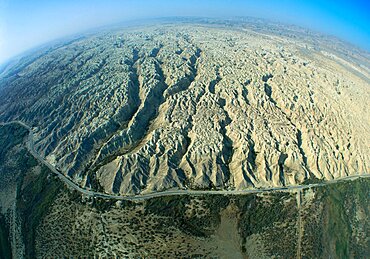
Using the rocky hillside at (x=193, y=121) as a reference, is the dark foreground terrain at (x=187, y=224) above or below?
below

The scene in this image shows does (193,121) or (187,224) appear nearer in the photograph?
(187,224)

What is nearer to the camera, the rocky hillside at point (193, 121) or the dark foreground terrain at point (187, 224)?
the dark foreground terrain at point (187, 224)

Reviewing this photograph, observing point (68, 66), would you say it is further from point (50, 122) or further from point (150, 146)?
point (150, 146)

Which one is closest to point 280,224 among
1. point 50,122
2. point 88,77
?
point 50,122

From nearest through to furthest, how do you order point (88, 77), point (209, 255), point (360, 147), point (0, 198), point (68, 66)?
point (209, 255)
point (0, 198)
point (360, 147)
point (88, 77)
point (68, 66)
